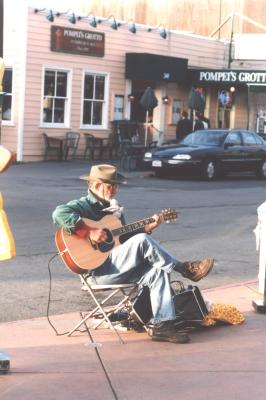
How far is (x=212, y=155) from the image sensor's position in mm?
21672

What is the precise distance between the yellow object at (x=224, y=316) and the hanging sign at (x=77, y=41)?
60.7ft

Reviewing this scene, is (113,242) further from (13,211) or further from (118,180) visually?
(13,211)

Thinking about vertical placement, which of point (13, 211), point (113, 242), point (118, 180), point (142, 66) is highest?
point (142, 66)

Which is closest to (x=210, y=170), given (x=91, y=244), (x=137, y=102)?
(x=137, y=102)

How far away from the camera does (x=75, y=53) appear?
2469 cm

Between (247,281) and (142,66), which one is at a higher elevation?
(142,66)

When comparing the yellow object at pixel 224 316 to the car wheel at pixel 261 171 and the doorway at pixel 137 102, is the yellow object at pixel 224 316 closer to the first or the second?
the car wheel at pixel 261 171

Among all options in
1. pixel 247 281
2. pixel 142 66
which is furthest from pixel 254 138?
pixel 247 281

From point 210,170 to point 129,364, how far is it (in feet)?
54.9

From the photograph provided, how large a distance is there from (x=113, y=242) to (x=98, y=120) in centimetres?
2043

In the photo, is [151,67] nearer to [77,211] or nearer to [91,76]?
[91,76]

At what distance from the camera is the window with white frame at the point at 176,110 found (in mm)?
29219

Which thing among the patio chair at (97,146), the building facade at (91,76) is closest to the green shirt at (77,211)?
the building facade at (91,76)

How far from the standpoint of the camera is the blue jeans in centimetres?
592
